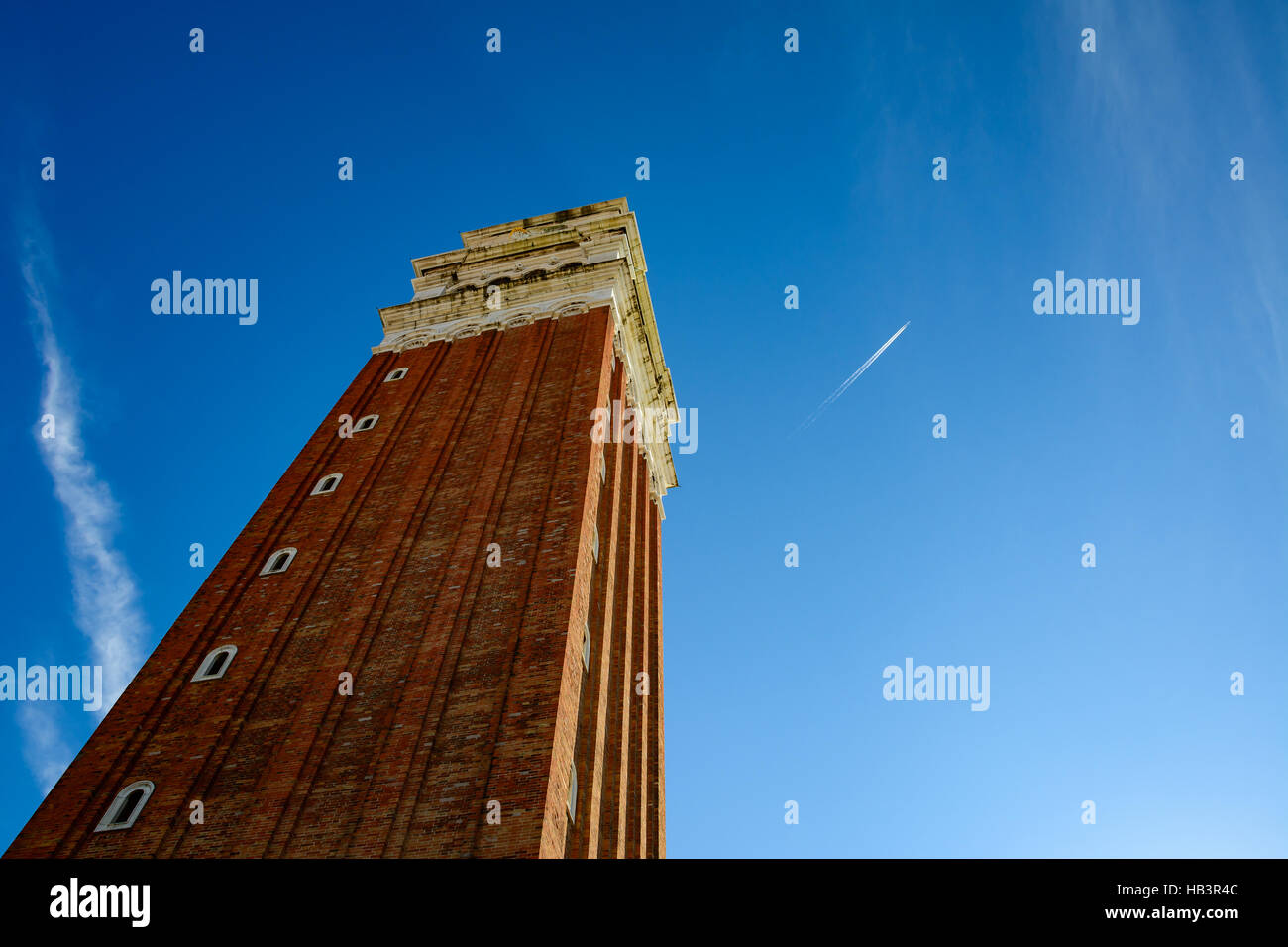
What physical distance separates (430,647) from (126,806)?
224 inches

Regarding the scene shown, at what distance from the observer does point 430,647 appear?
18828 millimetres

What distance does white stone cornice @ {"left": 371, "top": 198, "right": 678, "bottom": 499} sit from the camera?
3291 centimetres

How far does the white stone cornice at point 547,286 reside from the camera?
32906 millimetres

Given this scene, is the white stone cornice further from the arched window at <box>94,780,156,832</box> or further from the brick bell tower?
the arched window at <box>94,780,156,832</box>

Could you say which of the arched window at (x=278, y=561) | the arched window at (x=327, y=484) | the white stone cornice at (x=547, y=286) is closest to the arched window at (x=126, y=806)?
the arched window at (x=278, y=561)

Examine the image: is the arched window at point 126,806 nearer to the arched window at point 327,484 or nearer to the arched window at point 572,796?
the arched window at point 572,796

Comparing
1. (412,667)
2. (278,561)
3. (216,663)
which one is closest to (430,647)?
(412,667)

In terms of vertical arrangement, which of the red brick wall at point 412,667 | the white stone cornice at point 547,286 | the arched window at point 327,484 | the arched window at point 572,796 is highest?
the white stone cornice at point 547,286

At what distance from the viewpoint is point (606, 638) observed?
77.6 ft

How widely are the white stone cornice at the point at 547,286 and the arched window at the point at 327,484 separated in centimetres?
850
